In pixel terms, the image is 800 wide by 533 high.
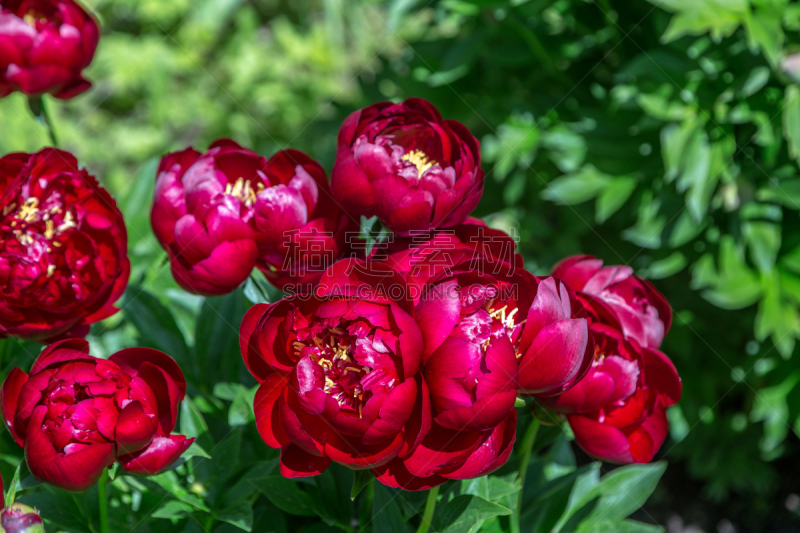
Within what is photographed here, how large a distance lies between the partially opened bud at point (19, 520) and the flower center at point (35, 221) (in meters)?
0.25

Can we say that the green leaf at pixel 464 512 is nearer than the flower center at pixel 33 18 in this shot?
Yes

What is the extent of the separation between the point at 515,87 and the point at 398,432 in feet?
3.72

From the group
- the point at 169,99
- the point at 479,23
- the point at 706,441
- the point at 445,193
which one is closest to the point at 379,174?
the point at 445,193

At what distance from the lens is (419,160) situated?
0.65m

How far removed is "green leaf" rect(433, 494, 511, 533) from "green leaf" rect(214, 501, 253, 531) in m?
0.19

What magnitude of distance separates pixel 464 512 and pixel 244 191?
1.30ft

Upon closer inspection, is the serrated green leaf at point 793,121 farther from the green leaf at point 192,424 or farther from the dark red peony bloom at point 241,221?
the green leaf at point 192,424

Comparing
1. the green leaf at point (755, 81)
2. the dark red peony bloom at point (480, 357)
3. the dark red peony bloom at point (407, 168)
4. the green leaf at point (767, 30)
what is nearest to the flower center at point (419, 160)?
the dark red peony bloom at point (407, 168)

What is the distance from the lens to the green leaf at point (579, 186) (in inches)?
51.7

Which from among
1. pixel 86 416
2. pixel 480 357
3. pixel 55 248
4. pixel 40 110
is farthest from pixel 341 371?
pixel 40 110

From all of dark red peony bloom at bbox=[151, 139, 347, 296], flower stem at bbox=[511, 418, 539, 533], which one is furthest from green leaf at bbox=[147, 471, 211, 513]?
flower stem at bbox=[511, 418, 539, 533]

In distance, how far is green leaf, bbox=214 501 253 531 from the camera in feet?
2.14

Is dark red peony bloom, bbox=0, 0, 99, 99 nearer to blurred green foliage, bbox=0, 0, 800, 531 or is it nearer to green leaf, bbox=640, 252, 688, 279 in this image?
blurred green foliage, bbox=0, 0, 800, 531

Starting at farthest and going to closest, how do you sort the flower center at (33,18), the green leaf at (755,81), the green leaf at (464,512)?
the green leaf at (755,81) < the flower center at (33,18) < the green leaf at (464,512)
